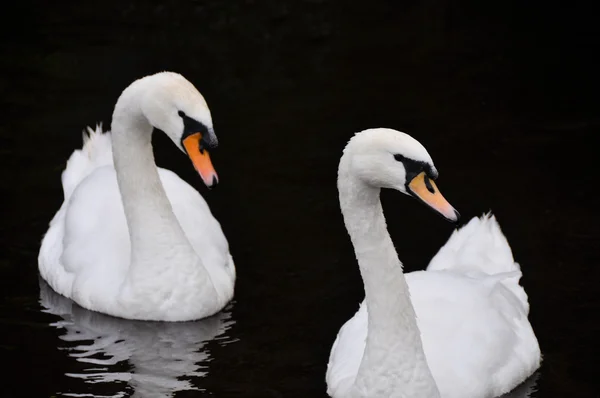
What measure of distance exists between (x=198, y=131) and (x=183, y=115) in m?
0.19

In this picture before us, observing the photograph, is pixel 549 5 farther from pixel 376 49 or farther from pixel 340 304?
pixel 340 304

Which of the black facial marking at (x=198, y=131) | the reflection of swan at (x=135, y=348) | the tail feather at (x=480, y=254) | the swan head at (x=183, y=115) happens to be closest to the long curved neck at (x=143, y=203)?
the swan head at (x=183, y=115)

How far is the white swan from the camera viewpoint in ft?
32.7

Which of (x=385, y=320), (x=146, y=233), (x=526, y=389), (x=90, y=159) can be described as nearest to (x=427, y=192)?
(x=385, y=320)

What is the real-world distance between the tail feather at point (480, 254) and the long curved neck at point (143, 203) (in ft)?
6.27

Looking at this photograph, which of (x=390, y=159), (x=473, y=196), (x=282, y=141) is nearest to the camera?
(x=390, y=159)

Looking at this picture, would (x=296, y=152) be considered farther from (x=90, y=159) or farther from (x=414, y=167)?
(x=414, y=167)

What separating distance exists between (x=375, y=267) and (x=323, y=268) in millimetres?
2983

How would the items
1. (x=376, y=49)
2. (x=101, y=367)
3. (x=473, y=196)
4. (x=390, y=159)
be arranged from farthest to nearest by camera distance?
(x=376, y=49)
(x=473, y=196)
(x=101, y=367)
(x=390, y=159)

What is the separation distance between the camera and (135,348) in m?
10.0

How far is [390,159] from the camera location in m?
7.75

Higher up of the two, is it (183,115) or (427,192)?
(183,115)

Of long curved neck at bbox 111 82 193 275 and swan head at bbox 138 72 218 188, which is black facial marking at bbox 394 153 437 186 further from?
long curved neck at bbox 111 82 193 275

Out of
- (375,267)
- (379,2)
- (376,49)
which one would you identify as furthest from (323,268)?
(379,2)
